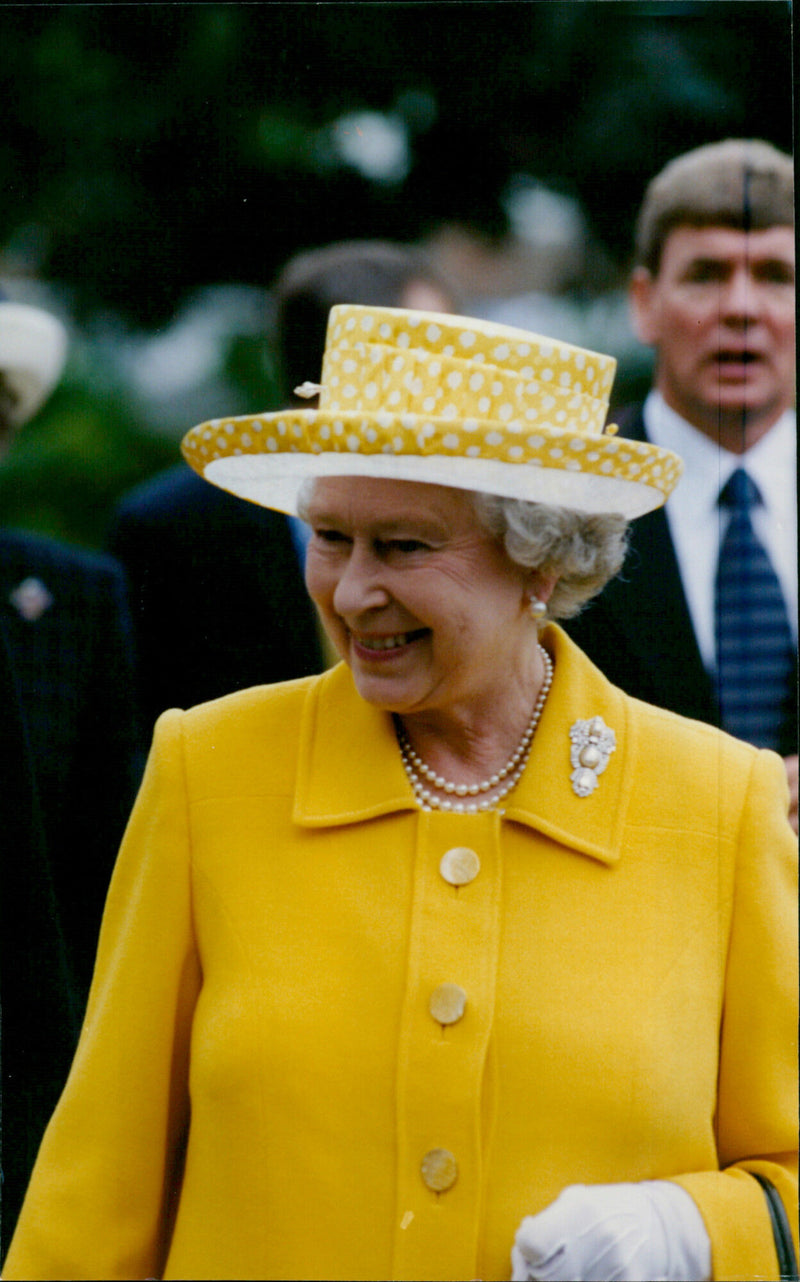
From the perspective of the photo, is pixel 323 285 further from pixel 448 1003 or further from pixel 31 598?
pixel 448 1003

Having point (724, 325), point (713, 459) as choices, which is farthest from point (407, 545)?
point (724, 325)

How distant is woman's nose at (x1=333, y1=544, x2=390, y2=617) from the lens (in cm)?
231

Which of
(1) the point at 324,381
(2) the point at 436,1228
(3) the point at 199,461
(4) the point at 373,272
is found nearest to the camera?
(2) the point at 436,1228

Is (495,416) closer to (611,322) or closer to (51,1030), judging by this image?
(611,322)

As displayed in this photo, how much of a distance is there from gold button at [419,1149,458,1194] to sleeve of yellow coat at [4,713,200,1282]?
1.54ft

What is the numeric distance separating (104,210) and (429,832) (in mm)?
1519

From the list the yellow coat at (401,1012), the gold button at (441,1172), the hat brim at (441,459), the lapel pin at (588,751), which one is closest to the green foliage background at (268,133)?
the hat brim at (441,459)

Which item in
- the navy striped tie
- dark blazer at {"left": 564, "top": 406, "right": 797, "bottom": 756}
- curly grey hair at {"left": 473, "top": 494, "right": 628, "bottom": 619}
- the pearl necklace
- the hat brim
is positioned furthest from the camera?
the navy striped tie

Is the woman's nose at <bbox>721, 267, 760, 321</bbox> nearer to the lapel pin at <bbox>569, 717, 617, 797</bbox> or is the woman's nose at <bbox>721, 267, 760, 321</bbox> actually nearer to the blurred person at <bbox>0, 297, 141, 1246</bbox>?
the lapel pin at <bbox>569, 717, 617, 797</bbox>

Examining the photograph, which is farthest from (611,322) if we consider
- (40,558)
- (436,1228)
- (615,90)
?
(436,1228)

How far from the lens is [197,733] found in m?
2.59

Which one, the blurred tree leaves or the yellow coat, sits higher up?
the blurred tree leaves

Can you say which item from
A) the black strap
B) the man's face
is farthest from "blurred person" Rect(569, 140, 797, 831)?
the black strap

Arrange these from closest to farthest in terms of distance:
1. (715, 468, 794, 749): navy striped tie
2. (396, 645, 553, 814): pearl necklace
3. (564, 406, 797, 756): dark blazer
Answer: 1. (396, 645, 553, 814): pearl necklace
2. (564, 406, 797, 756): dark blazer
3. (715, 468, 794, 749): navy striped tie
